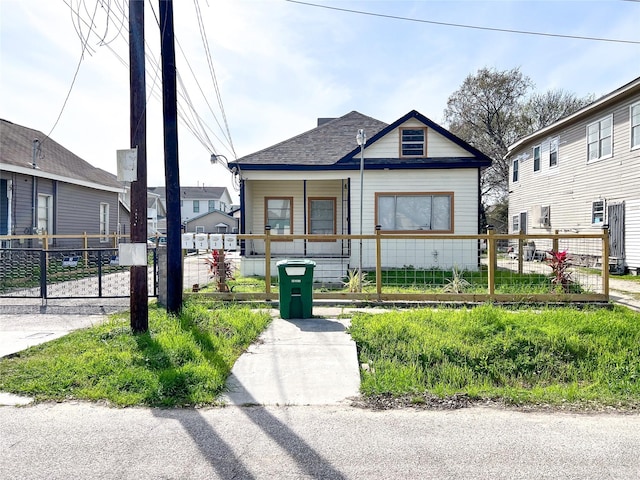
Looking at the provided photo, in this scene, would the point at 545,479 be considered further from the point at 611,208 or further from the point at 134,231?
the point at 611,208

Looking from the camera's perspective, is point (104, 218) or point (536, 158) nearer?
point (104, 218)

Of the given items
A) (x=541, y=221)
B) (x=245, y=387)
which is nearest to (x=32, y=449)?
(x=245, y=387)

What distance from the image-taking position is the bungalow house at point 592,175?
15111 millimetres

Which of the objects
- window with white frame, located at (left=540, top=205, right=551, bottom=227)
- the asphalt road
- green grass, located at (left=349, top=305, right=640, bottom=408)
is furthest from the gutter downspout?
window with white frame, located at (left=540, top=205, right=551, bottom=227)

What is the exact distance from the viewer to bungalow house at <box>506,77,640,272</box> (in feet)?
49.6

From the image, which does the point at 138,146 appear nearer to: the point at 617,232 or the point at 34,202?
the point at 34,202

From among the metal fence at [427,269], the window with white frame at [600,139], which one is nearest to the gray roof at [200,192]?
the metal fence at [427,269]

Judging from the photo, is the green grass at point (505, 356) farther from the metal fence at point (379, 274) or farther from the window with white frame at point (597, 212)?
the window with white frame at point (597, 212)

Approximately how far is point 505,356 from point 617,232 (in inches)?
540

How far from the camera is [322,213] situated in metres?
16.2

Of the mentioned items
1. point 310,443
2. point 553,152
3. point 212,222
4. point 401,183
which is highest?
point 553,152

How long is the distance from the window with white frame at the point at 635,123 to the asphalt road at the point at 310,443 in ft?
47.2

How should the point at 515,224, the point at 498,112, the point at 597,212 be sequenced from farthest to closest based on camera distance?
the point at 498,112 → the point at 515,224 → the point at 597,212

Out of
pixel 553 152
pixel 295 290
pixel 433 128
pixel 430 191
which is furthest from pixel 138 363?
pixel 553 152
